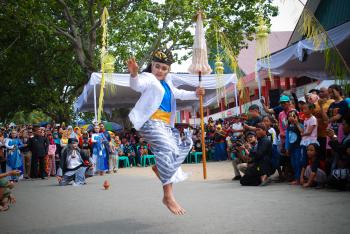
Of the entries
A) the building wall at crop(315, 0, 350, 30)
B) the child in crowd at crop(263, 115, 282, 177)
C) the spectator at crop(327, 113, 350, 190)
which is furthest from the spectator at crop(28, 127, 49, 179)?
the building wall at crop(315, 0, 350, 30)

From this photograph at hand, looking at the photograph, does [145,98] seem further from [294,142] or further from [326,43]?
[294,142]

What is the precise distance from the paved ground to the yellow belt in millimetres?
1151

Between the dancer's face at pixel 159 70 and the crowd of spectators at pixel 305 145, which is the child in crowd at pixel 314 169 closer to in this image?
the crowd of spectators at pixel 305 145

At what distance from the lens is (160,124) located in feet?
17.6

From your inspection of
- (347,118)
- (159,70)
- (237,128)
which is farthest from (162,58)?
(237,128)

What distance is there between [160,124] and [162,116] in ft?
0.39

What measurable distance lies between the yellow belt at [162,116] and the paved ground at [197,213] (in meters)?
1.15

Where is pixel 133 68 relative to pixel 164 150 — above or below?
above

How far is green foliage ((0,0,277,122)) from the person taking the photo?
19.9 metres

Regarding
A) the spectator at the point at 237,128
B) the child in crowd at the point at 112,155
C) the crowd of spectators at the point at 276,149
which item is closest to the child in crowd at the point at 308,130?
the crowd of spectators at the point at 276,149

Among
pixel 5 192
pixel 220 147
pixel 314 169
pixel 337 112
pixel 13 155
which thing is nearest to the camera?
pixel 5 192

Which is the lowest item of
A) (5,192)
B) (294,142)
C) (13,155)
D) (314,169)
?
(5,192)

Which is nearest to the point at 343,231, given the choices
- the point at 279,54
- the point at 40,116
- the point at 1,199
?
the point at 1,199

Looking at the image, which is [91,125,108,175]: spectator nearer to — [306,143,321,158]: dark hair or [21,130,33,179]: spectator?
[21,130,33,179]: spectator
